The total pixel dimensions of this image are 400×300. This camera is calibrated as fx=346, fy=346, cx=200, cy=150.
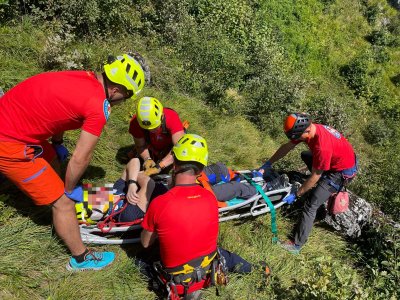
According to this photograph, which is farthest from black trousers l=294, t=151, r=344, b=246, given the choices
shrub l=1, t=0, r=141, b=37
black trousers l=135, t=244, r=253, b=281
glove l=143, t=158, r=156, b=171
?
shrub l=1, t=0, r=141, b=37

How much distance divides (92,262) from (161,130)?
1979mm

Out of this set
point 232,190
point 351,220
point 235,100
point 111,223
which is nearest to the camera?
point 111,223

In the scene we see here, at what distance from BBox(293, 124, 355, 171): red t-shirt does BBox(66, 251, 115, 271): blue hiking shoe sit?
2975 millimetres

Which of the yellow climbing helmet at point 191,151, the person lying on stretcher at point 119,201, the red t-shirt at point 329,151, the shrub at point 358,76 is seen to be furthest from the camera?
the shrub at point 358,76

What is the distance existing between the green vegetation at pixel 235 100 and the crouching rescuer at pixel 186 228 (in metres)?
0.53

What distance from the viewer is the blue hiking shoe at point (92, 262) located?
3.72 meters

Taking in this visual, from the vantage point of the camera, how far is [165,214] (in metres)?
3.14

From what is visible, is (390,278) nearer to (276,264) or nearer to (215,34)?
(276,264)

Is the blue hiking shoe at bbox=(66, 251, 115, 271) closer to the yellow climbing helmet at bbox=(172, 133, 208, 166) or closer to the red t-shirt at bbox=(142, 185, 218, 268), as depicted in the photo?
the red t-shirt at bbox=(142, 185, 218, 268)

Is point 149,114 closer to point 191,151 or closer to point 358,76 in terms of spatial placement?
point 191,151

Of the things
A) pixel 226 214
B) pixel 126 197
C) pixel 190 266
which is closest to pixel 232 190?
pixel 226 214

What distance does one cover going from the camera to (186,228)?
3137mm

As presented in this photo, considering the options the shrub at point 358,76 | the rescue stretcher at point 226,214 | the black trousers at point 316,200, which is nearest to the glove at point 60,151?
the rescue stretcher at point 226,214

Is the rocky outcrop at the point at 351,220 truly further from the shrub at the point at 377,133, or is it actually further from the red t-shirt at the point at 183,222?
the shrub at the point at 377,133
